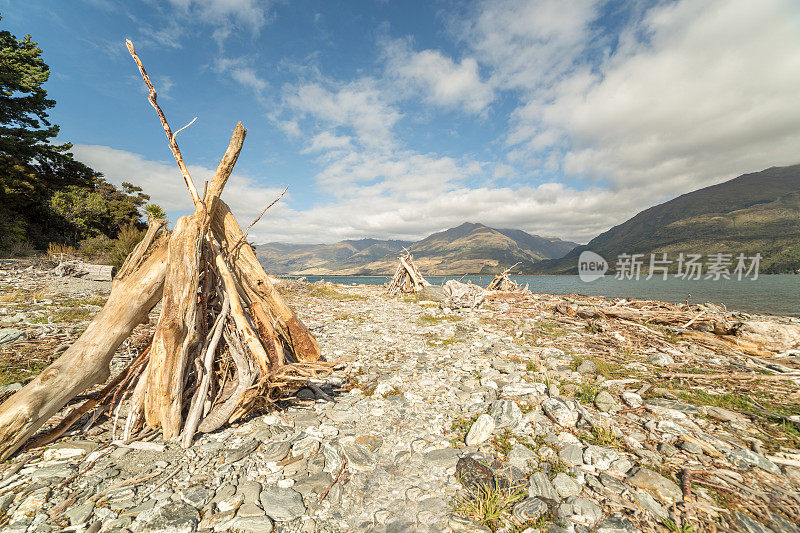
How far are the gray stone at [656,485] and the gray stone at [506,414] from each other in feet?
5.16

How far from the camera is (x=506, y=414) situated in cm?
500

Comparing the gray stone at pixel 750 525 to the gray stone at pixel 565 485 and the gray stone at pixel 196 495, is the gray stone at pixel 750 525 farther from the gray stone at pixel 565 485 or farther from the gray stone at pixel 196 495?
the gray stone at pixel 196 495

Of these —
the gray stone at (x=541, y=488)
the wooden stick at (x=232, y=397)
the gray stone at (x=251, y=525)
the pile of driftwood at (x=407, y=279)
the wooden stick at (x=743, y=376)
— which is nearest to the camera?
the gray stone at (x=251, y=525)

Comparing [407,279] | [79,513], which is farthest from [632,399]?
[407,279]

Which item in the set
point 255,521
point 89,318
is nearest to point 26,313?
point 89,318

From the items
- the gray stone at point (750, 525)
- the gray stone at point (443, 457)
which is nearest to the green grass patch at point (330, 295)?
the gray stone at point (443, 457)

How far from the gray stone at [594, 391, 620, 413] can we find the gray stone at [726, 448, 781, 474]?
1.48m

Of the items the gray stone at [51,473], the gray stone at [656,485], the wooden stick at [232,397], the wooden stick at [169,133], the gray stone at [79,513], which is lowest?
the gray stone at [656,485]

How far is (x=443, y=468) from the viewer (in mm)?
3939

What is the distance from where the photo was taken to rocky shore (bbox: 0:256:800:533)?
302 cm

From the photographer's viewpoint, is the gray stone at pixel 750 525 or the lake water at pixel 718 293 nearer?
the gray stone at pixel 750 525

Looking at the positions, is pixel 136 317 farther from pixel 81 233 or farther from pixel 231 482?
pixel 81 233

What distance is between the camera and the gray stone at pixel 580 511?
3018mm

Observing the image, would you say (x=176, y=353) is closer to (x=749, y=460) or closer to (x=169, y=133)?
(x=169, y=133)
